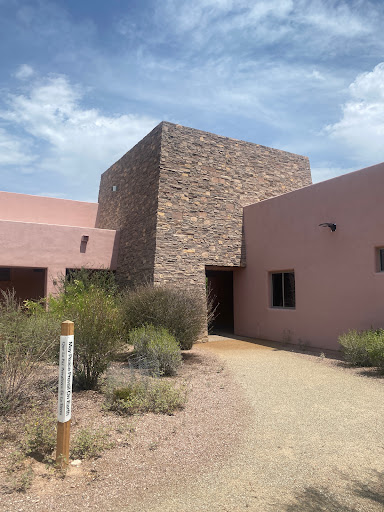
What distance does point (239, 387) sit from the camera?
6.76 m

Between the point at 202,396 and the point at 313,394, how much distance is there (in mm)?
1862

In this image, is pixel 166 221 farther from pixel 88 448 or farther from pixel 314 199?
pixel 88 448

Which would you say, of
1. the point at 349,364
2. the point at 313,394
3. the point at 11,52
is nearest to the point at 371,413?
the point at 313,394

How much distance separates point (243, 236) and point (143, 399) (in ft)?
30.2

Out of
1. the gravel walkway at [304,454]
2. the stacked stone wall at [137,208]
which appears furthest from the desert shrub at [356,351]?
the stacked stone wall at [137,208]

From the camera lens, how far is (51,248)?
13.2m

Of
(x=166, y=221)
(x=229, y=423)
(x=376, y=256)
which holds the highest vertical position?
(x=166, y=221)

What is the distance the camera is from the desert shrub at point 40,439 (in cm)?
376

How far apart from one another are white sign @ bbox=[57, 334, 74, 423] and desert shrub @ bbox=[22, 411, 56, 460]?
0.56 meters

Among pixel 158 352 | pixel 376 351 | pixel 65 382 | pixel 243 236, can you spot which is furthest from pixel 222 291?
pixel 65 382

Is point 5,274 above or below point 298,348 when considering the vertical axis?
above

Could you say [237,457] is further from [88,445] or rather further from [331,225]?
[331,225]

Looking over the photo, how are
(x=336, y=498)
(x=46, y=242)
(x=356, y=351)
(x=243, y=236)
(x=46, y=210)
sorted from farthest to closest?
(x=46, y=210) < (x=243, y=236) < (x=46, y=242) < (x=356, y=351) < (x=336, y=498)

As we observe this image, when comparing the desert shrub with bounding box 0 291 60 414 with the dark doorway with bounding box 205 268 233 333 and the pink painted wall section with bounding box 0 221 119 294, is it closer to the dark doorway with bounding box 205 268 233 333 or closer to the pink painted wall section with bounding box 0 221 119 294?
the pink painted wall section with bounding box 0 221 119 294
